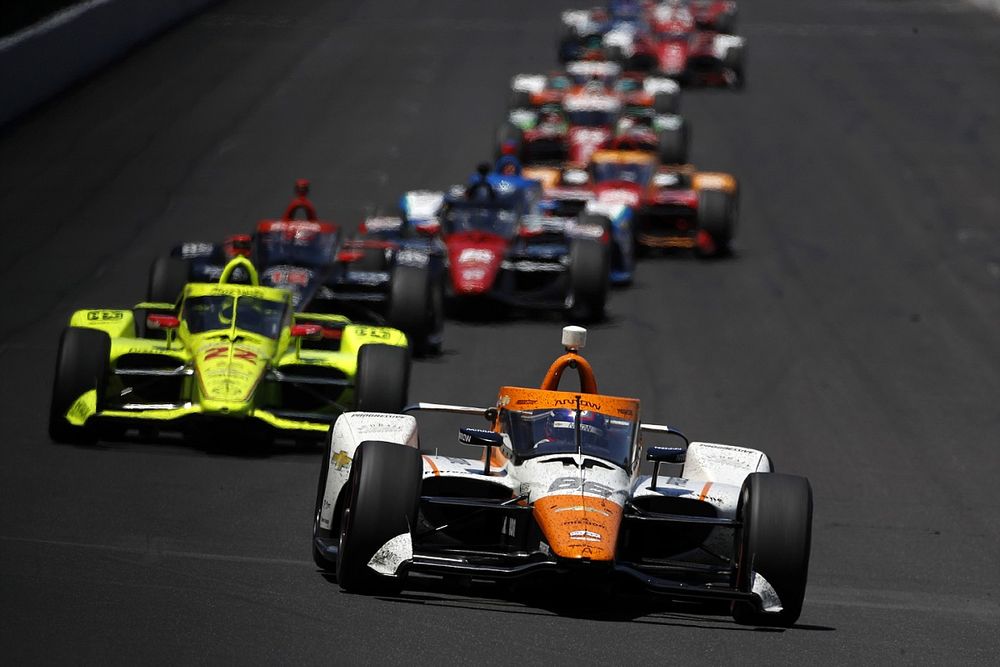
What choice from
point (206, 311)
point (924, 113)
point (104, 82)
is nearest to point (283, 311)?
point (206, 311)

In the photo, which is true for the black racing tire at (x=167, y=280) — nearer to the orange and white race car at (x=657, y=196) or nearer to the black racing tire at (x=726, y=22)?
the orange and white race car at (x=657, y=196)

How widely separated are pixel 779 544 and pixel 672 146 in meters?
22.5

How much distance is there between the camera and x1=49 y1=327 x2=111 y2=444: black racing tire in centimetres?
1689

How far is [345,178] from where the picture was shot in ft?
112

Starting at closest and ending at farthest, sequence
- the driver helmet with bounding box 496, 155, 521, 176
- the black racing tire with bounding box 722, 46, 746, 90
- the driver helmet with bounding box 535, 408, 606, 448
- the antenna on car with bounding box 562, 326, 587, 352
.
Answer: the driver helmet with bounding box 535, 408, 606, 448 → the antenna on car with bounding box 562, 326, 587, 352 → the driver helmet with bounding box 496, 155, 521, 176 → the black racing tire with bounding box 722, 46, 746, 90

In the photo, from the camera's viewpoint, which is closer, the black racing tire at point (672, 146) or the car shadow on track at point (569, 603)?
the car shadow on track at point (569, 603)

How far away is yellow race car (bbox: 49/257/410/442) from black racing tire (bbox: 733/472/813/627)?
18.7 ft

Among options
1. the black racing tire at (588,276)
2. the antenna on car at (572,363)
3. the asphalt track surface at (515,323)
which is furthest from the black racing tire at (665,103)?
the antenna on car at (572,363)

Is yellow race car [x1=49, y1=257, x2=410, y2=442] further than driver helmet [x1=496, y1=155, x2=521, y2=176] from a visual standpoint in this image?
No

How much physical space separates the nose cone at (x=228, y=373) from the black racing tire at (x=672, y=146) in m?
17.3

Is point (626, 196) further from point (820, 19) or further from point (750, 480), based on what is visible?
point (820, 19)

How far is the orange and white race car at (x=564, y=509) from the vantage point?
1174 cm

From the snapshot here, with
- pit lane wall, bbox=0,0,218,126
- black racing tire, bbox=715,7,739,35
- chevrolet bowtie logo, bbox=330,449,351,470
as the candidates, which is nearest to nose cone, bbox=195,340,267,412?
chevrolet bowtie logo, bbox=330,449,351,470

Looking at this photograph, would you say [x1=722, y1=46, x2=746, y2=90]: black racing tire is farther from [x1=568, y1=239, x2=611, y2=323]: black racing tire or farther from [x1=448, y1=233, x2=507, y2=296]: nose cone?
[x1=568, y1=239, x2=611, y2=323]: black racing tire
